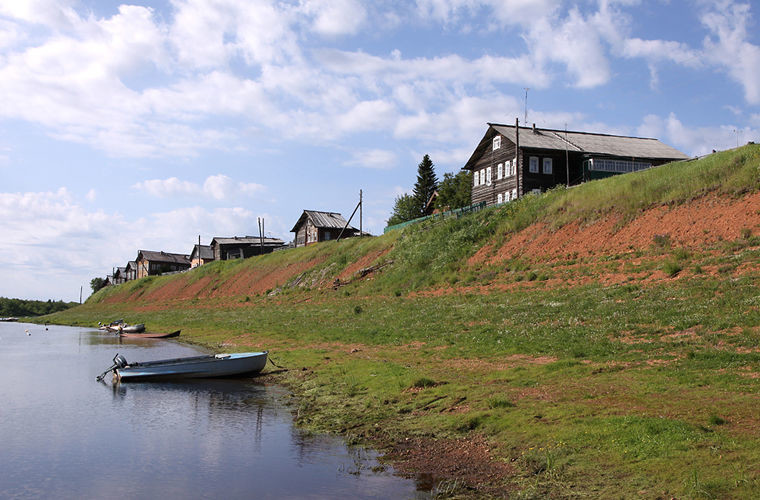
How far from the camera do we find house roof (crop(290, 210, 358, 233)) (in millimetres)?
98350

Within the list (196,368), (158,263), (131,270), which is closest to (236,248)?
(158,263)

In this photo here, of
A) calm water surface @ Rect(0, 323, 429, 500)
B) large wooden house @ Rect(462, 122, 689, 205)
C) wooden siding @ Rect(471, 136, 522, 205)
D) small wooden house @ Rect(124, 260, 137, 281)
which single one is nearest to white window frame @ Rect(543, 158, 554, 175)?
large wooden house @ Rect(462, 122, 689, 205)

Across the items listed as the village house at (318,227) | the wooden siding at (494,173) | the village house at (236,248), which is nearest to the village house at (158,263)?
the village house at (236,248)

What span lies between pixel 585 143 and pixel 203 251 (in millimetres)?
93867

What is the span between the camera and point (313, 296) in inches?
2136

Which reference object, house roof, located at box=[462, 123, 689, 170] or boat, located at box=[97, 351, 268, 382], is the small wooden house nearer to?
house roof, located at box=[462, 123, 689, 170]

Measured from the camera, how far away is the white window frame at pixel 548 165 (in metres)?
61.5

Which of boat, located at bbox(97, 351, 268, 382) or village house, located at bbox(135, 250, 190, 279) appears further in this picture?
village house, located at bbox(135, 250, 190, 279)

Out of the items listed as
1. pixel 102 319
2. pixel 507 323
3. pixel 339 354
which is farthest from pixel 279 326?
pixel 102 319

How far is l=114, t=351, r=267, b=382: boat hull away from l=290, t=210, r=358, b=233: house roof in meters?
72.1

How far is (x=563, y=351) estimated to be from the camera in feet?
64.4

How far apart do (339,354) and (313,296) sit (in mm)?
28488

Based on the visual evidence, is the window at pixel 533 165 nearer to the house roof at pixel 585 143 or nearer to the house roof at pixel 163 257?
the house roof at pixel 585 143

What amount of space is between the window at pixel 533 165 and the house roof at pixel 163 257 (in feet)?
381
